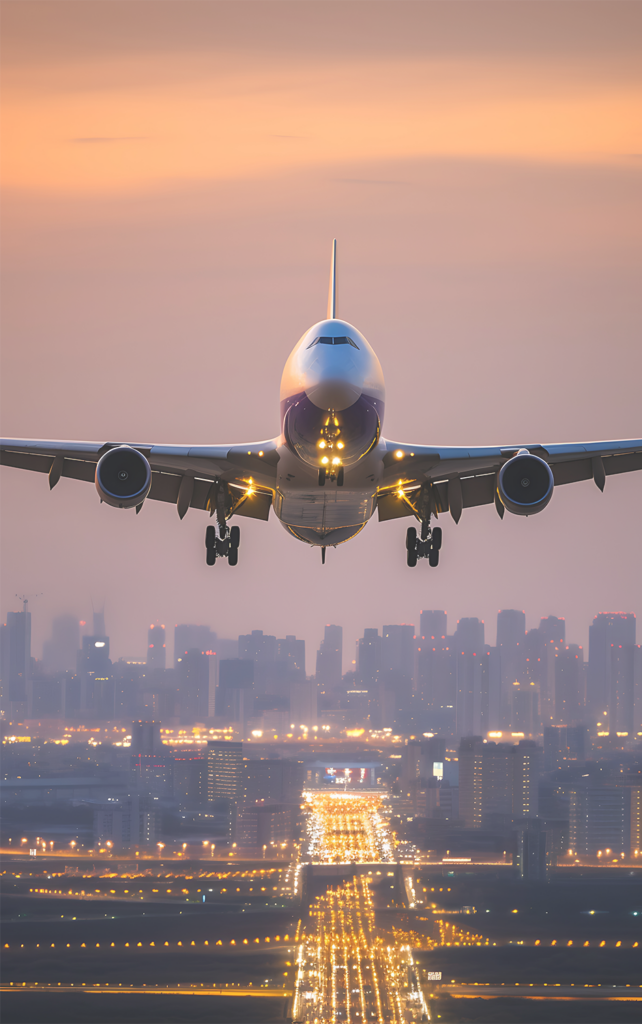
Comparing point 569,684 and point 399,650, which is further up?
point 399,650

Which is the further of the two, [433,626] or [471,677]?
[433,626]

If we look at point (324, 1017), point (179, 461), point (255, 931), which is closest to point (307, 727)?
point (255, 931)

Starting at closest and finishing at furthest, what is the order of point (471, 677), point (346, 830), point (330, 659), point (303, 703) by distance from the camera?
point (346, 830), point (303, 703), point (471, 677), point (330, 659)

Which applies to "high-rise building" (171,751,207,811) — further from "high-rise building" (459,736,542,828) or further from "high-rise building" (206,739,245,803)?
"high-rise building" (459,736,542,828)

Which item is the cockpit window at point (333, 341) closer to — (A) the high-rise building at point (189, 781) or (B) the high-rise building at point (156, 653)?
(A) the high-rise building at point (189, 781)

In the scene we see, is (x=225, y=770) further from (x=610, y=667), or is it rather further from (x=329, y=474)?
(x=329, y=474)

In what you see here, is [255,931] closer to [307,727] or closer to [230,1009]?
[230,1009]

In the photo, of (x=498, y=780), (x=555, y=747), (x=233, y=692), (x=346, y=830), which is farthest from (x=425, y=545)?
(x=233, y=692)

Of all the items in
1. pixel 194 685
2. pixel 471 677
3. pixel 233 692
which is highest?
pixel 471 677
